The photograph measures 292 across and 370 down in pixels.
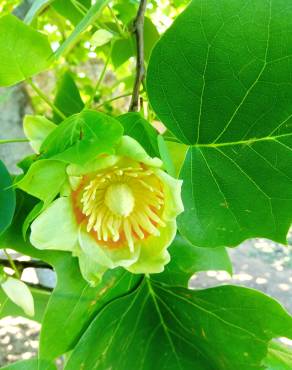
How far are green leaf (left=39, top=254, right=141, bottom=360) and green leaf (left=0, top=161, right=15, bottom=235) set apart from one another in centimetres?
8

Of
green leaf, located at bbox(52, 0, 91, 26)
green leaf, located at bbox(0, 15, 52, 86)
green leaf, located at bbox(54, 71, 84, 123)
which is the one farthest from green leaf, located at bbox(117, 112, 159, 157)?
green leaf, located at bbox(52, 0, 91, 26)

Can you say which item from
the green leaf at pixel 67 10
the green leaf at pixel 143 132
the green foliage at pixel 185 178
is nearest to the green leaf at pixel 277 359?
the green foliage at pixel 185 178

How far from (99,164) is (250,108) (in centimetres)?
15

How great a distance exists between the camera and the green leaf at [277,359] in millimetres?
608

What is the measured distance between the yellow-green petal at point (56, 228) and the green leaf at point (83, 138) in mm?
44

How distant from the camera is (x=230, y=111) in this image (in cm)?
46

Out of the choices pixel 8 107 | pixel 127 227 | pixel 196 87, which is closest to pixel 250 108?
pixel 196 87

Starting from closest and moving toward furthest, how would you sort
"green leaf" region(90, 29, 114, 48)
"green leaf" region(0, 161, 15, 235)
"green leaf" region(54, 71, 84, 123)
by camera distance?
"green leaf" region(0, 161, 15, 235), "green leaf" region(90, 29, 114, 48), "green leaf" region(54, 71, 84, 123)

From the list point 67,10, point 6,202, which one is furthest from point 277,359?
point 67,10

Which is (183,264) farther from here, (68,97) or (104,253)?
(68,97)

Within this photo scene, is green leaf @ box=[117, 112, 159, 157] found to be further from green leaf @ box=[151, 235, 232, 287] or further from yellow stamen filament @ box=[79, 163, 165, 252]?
green leaf @ box=[151, 235, 232, 287]

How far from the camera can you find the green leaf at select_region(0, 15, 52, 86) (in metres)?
0.45

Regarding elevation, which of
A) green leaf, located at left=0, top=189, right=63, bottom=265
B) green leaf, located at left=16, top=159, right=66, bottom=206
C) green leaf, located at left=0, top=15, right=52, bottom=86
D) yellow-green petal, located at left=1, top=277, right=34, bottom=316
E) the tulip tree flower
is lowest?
yellow-green petal, located at left=1, top=277, right=34, bottom=316

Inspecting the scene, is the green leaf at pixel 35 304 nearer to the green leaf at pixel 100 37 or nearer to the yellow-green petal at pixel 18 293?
the yellow-green petal at pixel 18 293
